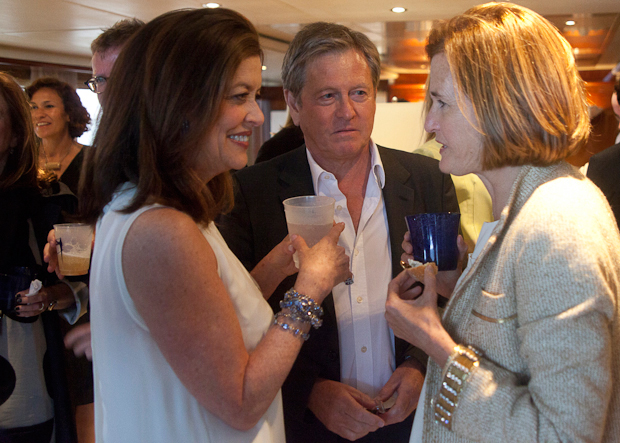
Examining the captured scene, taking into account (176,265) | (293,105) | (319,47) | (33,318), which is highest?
(319,47)

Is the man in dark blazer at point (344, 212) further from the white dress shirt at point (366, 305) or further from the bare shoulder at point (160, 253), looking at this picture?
the bare shoulder at point (160, 253)

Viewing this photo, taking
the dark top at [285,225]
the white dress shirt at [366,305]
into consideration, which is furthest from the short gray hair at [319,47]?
the white dress shirt at [366,305]

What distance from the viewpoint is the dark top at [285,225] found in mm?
1536

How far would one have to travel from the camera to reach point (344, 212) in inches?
66.9

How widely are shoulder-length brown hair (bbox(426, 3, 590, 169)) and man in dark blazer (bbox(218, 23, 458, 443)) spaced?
70 cm

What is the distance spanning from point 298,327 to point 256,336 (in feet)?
0.37

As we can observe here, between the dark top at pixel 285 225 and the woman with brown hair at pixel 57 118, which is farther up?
the woman with brown hair at pixel 57 118


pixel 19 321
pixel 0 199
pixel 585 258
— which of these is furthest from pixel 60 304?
pixel 585 258

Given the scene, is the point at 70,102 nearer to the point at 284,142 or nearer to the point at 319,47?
the point at 284,142

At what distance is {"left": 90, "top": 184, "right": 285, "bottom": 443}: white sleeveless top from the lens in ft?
3.10

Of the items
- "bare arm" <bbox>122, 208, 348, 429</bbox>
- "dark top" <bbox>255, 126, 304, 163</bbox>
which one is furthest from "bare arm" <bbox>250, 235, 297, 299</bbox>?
"dark top" <bbox>255, 126, 304, 163</bbox>

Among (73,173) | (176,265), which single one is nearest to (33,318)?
(73,173)

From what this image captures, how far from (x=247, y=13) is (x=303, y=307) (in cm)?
574

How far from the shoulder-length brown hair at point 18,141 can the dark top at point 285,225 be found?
1.01m
